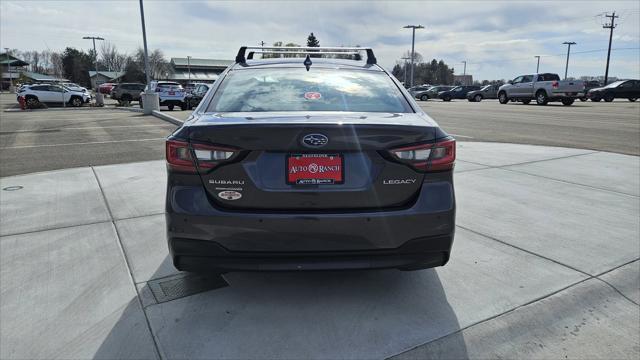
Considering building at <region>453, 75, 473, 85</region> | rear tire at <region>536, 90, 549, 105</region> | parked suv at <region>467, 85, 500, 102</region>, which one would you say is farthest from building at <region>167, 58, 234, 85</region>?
rear tire at <region>536, 90, 549, 105</region>

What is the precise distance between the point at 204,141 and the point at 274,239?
68cm

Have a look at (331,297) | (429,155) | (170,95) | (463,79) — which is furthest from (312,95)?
(463,79)

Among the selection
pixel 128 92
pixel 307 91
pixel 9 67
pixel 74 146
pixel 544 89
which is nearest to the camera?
pixel 307 91

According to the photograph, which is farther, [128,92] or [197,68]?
[197,68]

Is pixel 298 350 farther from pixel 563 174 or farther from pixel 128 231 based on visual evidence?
pixel 563 174

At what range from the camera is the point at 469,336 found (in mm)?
2576

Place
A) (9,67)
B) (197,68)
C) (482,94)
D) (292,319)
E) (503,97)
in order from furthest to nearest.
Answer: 1. (197,68)
2. (9,67)
3. (482,94)
4. (503,97)
5. (292,319)

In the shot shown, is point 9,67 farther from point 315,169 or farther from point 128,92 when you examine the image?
point 315,169

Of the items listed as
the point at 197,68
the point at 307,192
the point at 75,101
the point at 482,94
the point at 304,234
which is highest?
the point at 197,68

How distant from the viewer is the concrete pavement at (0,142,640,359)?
8.18ft

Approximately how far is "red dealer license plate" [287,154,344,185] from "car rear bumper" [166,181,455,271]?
0.19m

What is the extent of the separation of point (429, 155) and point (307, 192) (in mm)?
752

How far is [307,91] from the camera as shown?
3.14 meters

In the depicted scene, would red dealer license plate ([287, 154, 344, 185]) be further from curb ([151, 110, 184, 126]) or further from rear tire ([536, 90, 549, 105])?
rear tire ([536, 90, 549, 105])
